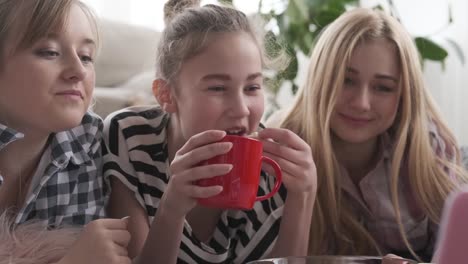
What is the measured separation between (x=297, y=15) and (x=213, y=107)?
126 centimetres

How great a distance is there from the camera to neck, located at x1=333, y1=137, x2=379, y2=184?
4.94 ft

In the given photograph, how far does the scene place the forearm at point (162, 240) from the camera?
1.04 metres

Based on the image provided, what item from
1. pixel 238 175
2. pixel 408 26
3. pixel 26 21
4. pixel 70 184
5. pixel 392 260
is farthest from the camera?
pixel 408 26

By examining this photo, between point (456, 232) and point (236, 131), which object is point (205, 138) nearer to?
point (236, 131)

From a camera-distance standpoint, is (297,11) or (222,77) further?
(297,11)

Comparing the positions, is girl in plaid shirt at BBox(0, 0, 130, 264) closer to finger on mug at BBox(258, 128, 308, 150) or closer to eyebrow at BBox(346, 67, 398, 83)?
finger on mug at BBox(258, 128, 308, 150)

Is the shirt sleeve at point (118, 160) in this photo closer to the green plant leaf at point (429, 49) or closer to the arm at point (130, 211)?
the arm at point (130, 211)

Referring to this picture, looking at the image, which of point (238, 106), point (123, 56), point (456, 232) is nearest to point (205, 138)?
point (238, 106)

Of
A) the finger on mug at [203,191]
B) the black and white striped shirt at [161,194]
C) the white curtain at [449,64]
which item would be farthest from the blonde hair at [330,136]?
the white curtain at [449,64]

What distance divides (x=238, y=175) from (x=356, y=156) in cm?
66

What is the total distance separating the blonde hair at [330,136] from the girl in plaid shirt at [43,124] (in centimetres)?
52

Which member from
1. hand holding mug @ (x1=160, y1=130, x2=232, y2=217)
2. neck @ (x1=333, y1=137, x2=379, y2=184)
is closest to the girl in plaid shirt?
hand holding mug @ (x1=160, y1=130, x2=232, y2=217)

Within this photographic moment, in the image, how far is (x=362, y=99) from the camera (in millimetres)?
1394

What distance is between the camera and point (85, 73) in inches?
41.7
